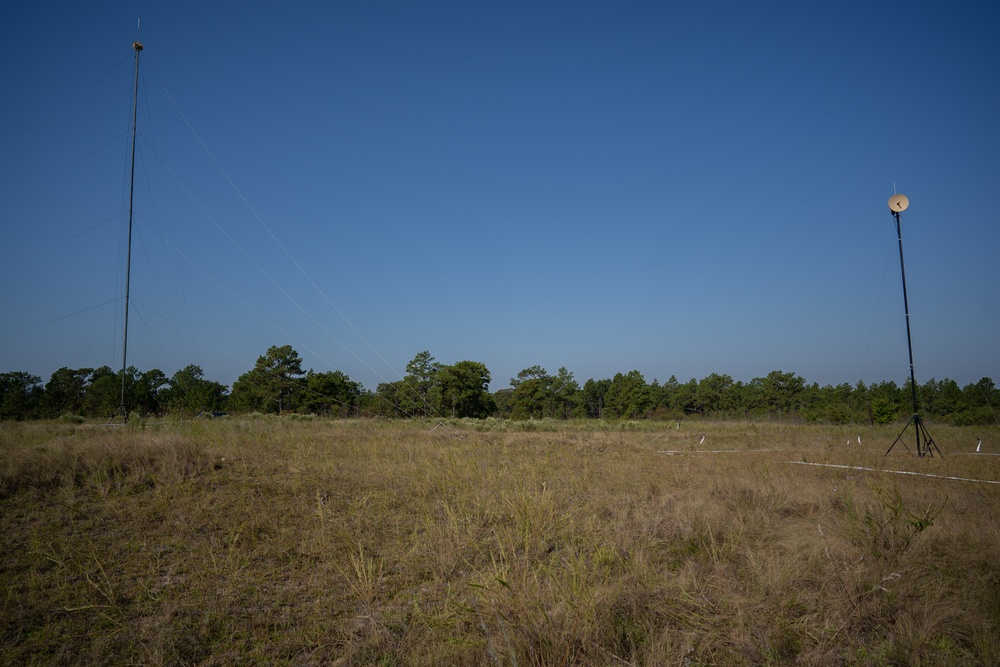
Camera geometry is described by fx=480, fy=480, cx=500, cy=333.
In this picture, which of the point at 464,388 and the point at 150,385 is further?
the point at 464,388

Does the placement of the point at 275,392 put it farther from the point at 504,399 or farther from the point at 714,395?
the point at 714,395

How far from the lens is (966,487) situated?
8.67 meters

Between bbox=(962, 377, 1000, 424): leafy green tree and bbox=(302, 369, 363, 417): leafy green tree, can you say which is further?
bbox=(302, 369, 363, 417): leafy green tree

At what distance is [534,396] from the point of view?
→ 72250mm

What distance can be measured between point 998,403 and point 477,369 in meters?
52.1

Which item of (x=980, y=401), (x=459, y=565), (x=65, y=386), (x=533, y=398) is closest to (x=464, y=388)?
(x=533, y=398)

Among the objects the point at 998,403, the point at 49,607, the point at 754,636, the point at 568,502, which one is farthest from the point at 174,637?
the point at 998,403

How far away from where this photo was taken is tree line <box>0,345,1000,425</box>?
3828 centimetres

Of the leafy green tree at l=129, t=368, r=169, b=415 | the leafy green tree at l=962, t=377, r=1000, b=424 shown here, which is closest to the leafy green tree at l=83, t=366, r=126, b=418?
the leafy green tree at l=129, t=368, r=169, b=415

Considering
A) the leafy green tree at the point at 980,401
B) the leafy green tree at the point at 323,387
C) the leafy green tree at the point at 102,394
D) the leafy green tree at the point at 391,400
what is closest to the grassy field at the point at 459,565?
the leafy green tree at the point at 391,400

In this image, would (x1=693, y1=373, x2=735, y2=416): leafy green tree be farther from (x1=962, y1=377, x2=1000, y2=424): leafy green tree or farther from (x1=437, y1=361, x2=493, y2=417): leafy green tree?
(x1=437, y1=361, x2=493, y2=417): leafy green tree

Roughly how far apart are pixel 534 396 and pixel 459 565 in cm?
6763

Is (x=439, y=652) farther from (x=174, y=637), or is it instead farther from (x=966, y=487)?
(x=966, y=487)

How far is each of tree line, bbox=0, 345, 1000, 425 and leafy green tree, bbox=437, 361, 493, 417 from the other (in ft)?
0.46
